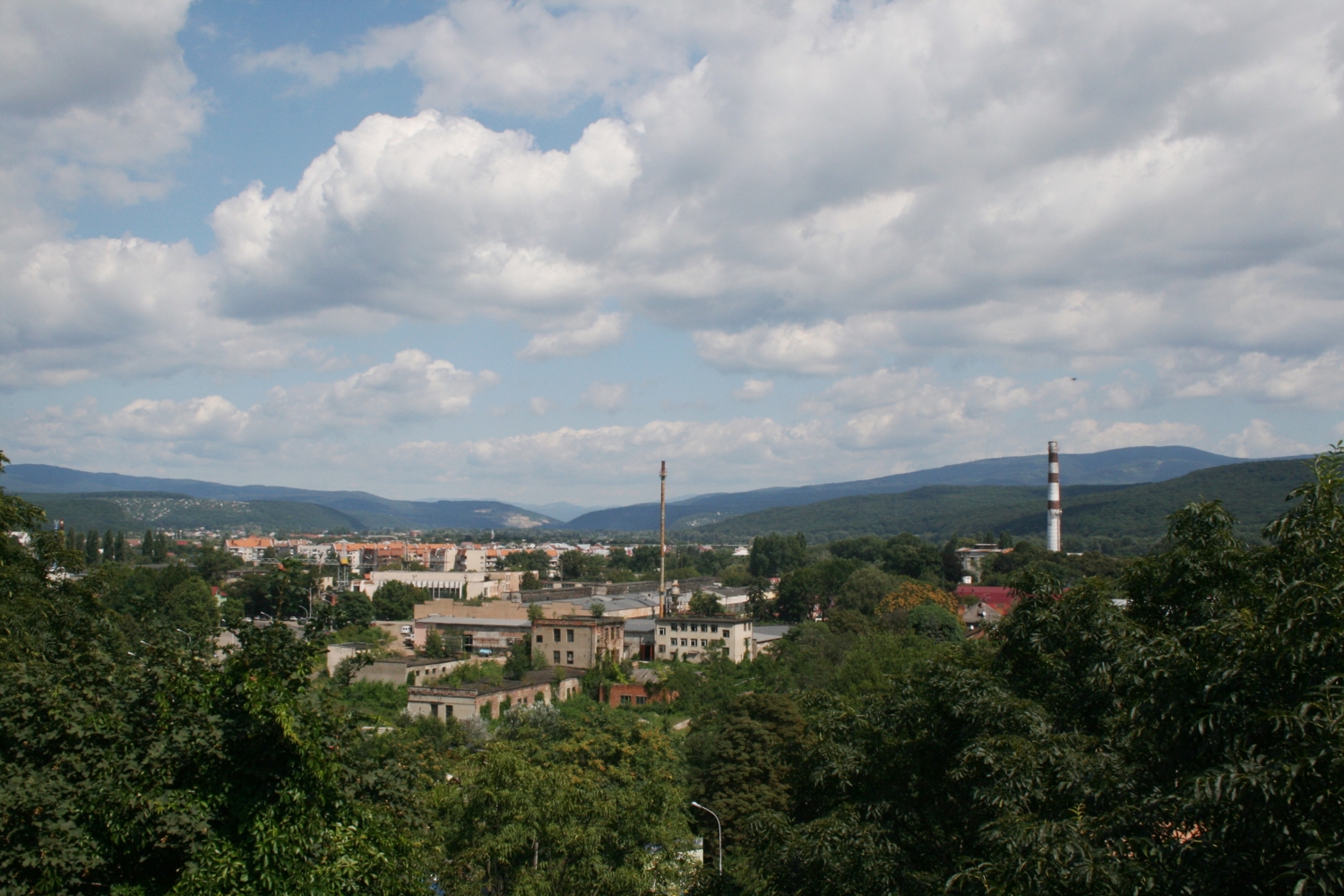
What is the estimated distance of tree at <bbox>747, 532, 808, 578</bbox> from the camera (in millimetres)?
118562

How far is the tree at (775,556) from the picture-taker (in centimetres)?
11856

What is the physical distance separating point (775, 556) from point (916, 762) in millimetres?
110155

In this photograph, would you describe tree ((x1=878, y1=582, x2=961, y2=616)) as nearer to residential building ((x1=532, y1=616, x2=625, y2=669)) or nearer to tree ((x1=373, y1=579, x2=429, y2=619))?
residential building ((x1=532, y1=616, x2=625, y2=669))

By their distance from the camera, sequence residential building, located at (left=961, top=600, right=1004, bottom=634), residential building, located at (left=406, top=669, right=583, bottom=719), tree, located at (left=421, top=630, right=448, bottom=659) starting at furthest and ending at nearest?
1. residential building, located at (left=961, top=600, right=1004, bottom=634)
2. tree, located at (left=421, top=630, right=448, bottom=659)
3. residential building, located at (left=406, top=669, right=583, bottom=719)

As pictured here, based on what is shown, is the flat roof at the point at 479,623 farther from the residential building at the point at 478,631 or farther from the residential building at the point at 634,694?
the residential building at the point at 634,694

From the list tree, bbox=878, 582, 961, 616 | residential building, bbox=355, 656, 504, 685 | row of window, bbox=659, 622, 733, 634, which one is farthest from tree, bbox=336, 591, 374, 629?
tree, bbox=878, 582, 961, 616

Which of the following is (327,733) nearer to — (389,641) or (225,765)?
(225,765)

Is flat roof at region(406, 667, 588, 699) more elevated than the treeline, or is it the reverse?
the treeline

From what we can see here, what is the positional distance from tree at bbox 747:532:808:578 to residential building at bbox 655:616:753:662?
53377 millimetres

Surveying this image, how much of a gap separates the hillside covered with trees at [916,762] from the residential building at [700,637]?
47.1m

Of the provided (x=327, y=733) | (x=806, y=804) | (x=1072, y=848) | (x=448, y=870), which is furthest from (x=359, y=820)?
(x=448, y=870)

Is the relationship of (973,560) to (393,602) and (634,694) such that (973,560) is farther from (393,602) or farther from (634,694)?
(634,694)

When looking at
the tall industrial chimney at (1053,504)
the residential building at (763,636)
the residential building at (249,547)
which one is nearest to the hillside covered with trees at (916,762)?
the residential building at (763,636)

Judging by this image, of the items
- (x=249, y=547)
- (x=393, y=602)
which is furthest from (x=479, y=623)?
(x=249, y=547)
